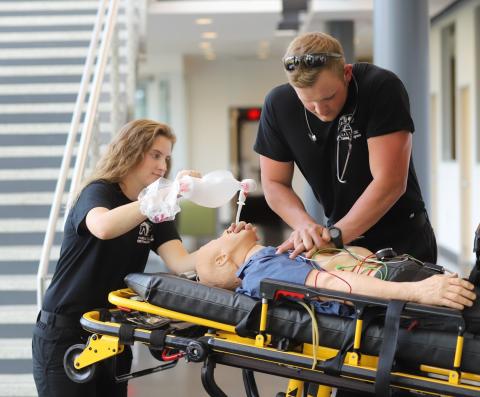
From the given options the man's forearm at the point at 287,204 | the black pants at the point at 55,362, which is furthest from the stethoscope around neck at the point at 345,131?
the black pants at the point at 55,362

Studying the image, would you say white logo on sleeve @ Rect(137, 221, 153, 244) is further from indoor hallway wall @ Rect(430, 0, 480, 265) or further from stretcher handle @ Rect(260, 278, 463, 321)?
indoor hallway wall @ Rect(430, 0, 480, 265)

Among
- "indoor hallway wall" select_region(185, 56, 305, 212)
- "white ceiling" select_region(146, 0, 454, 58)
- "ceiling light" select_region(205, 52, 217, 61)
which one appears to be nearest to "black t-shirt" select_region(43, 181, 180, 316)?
"white ceiling" select_region(146, 0, 454, 58)

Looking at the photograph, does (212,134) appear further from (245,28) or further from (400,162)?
(400,162)

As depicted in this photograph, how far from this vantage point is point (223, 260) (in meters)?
2.94

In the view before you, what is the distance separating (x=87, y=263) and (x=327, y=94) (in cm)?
105

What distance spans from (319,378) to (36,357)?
115 centimetres

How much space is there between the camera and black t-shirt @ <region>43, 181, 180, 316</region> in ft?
9.70

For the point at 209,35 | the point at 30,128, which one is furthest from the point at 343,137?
the point at 209,35

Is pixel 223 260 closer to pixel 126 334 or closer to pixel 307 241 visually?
pixel 307 241

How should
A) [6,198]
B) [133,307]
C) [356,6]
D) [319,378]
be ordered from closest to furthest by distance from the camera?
[319,378], [133,307], [6,198], [356,6]

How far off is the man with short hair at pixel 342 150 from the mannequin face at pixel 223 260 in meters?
0.20

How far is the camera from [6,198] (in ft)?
19.7

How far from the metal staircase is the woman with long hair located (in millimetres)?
1819

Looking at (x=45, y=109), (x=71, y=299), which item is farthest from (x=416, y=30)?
(x=71, y=299)
